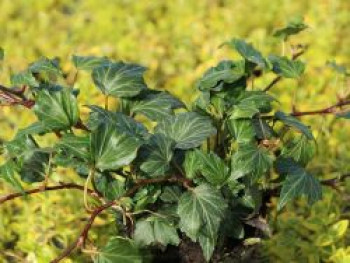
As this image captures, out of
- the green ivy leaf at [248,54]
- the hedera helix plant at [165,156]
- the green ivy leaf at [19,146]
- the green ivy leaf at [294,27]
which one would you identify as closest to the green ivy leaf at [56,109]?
the hedera helix plant at [165,156]

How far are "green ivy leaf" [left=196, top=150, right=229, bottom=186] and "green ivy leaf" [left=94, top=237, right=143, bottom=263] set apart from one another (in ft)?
0.76

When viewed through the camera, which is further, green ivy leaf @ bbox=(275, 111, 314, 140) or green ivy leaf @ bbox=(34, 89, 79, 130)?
green ivy leaf @ bbox=(275, 111, 314, 140)

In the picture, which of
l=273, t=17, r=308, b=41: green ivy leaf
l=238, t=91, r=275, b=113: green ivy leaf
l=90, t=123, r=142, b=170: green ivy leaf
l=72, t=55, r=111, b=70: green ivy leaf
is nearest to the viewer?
l=90, t=123, r=142, b=170: green ivy leaf

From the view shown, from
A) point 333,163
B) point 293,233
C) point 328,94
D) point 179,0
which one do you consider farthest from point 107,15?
point 293,233

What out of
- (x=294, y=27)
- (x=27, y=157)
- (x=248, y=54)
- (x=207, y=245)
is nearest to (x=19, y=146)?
(x=27, y=157)

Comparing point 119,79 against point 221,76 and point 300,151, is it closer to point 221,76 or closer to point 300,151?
point 221,76

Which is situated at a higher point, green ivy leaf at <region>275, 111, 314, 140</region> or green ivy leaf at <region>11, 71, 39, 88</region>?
green ivy leaf at <region>11, 71, 39, 88</region>

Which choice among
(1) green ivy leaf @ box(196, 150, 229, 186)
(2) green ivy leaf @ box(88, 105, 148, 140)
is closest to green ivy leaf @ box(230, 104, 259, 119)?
(1) green ivy leaf @ box(196, 150, 229, 186)

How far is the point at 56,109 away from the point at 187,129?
31cm

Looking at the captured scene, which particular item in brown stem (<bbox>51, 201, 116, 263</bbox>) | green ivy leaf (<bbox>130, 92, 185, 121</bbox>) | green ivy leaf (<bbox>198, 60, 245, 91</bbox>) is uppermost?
green ivy leaf (<bbox>198, 60, 245, 91</bbox>)

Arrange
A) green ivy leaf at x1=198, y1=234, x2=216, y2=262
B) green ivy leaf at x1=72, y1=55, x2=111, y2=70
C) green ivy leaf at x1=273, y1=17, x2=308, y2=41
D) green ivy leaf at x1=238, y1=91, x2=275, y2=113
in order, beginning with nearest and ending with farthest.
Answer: green ivy leaf at x1=198, y1=234, x2=216, y2=262, green ivy leaf at x1=238, y1=91, x2=275, y2=113, green ivy leaf at x1=72, y1=55, x2=111, y2=70, green ivy leaf at x1=273, y1=17, x2=308, y2=41

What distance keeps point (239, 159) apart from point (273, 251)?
2.39 feet

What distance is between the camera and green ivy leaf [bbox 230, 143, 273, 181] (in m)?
1.57

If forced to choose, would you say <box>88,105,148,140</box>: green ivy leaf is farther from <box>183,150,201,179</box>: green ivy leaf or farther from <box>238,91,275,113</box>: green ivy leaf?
<box>238,91,275,113</box>: green ivy leaf
